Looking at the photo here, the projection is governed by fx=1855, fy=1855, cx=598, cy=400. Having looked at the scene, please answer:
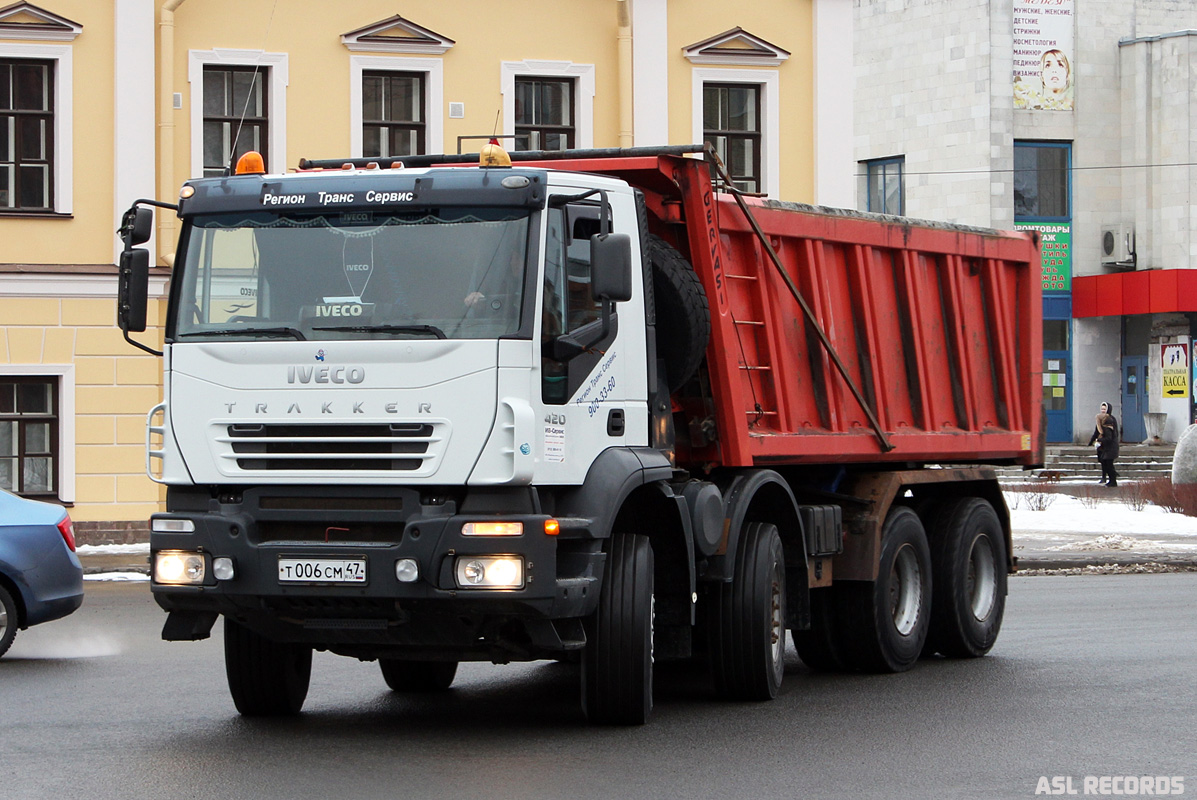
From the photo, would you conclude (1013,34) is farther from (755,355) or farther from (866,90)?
(755,355)

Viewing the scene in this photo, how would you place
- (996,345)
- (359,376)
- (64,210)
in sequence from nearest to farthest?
(359,376) → (996,345) → (64,210)

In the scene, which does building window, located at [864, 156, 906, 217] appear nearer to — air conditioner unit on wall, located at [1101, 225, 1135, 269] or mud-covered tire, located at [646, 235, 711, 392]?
air conditioner unit on wall, located at [1101, 225, 1135, 269]

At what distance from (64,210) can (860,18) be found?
32.8 meters

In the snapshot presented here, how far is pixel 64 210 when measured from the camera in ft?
79.7

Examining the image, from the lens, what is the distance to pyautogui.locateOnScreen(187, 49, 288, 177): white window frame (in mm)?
24719

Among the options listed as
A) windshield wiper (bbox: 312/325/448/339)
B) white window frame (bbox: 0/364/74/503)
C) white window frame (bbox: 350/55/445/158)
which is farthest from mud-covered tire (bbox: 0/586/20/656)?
white window frame (bbox: 350/55/445/158)

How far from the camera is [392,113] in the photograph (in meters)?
25.8

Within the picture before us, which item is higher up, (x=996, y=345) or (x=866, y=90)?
(x=866, y=90)

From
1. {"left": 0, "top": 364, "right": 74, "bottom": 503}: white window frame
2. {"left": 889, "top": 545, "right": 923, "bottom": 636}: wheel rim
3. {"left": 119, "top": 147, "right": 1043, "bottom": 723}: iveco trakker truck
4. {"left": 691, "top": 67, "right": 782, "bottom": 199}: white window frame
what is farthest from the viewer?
{"left": 691, "top": 67, "right": 782, "bottom": 199}: white window frame

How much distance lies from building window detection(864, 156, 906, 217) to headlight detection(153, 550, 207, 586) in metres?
44.7

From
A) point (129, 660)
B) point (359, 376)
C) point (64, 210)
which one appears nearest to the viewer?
point (359, 376)

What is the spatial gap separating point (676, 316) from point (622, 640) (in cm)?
183

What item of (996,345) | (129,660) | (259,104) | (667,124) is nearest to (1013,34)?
(667,124)

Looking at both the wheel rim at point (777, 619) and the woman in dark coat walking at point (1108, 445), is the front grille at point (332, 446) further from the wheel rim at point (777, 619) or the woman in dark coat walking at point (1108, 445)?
the woman in dark coat walking at point (1108, 445)
